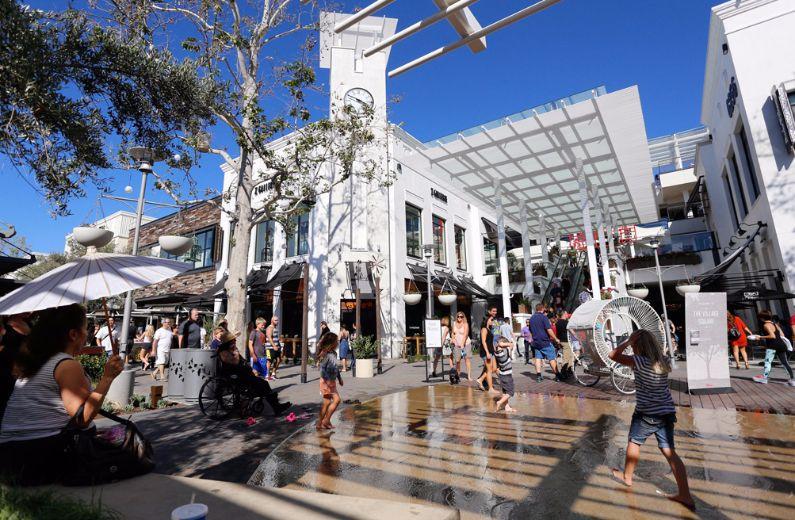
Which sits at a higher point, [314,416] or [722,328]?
[722,328]

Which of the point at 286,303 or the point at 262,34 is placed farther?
the point at 286,303

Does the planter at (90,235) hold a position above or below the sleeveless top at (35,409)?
above

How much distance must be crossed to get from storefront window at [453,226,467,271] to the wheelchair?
66.2 feet

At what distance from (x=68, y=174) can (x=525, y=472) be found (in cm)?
759

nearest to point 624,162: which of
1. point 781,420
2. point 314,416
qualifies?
point 781,420

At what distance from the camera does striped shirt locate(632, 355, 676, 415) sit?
3.67m

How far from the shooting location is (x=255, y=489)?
2729 millimetres

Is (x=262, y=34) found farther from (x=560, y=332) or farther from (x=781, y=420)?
(x=781, y=420)

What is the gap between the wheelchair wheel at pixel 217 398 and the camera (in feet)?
22.9

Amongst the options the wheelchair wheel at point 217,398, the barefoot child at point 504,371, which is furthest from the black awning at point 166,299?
the barefoot child at point 504,371

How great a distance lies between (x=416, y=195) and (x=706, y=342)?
16549mm

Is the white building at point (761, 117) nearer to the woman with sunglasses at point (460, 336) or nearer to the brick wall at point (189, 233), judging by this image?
the woman with sunglasses at point (460, 336)

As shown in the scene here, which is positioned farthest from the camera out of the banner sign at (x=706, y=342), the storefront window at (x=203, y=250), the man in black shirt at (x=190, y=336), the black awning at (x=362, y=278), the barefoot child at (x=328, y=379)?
the storefront window at (x=203, y=250)

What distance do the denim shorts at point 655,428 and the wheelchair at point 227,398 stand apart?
5.78 m
